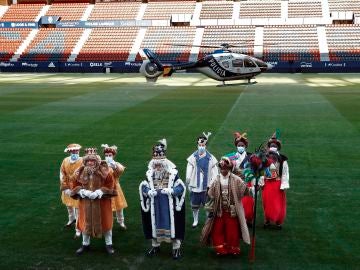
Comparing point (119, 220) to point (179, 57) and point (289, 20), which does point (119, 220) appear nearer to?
point (179, 57)

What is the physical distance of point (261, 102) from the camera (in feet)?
82.6

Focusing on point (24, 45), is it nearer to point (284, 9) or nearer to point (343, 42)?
point (284, 9)

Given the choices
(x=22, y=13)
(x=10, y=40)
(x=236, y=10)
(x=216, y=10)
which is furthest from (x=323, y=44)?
(x=22, y=13)

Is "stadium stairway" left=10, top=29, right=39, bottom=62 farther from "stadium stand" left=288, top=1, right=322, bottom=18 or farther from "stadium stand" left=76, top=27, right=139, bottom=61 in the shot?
"stadium stand" left=288, top=1, right=322, bottom=18

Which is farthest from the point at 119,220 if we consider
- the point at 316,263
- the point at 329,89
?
the point at 329,89

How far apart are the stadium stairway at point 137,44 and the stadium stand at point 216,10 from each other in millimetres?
7394

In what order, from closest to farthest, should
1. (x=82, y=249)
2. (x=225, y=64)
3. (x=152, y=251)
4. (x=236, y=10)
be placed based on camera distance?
(x=152, y=251)
(x=82, y=249)
(x=225, y=64)
(x=236, y=10)

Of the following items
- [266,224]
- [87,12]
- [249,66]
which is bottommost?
[266,224]

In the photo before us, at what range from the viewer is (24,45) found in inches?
2306

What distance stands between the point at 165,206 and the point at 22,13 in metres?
62.1

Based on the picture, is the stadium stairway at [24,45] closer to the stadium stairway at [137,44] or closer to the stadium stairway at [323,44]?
the stadium stairway at [137,44]

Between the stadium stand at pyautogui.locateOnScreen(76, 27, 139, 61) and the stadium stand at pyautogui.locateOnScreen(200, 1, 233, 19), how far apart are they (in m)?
8.55

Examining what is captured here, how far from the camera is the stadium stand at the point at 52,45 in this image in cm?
5597

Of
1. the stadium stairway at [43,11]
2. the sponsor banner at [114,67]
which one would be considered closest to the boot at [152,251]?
the sponsor banner at [114,67]
